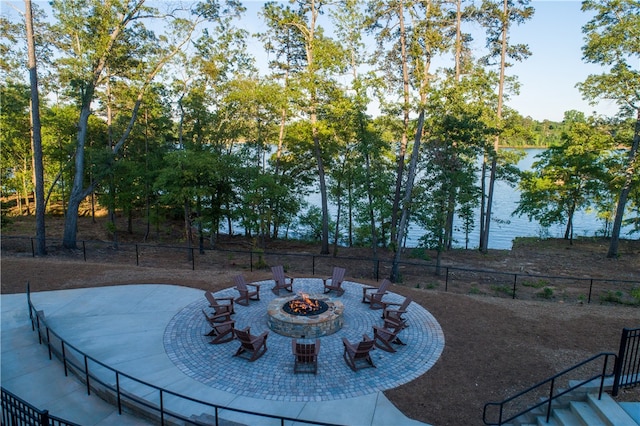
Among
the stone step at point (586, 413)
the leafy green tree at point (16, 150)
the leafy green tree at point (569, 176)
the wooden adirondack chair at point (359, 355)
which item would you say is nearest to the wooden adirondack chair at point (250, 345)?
the wooden adirondack chair at point (359, 355)

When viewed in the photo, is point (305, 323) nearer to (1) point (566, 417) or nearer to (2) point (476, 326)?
A: (2) point (476, 326)

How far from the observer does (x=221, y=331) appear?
31.3 ft

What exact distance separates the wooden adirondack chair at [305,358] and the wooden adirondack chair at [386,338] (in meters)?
1.71

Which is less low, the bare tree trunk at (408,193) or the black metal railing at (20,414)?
the bare tree trunk at (408,193)

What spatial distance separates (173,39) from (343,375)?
1934cm

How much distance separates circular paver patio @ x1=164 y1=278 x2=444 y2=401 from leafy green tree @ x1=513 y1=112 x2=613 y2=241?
16667mm

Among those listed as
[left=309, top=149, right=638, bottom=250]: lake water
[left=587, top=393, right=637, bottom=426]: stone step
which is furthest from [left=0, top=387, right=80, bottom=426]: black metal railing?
[left=309, top=149, right=638, bottom=250]: lake water

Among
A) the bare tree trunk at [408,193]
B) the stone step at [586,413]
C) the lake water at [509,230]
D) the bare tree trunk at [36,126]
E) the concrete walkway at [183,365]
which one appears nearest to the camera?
the stone step at [586,413]

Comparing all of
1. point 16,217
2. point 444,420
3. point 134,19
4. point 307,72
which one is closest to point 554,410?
point 444,420

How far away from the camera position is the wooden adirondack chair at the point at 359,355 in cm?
816

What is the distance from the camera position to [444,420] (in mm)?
6598

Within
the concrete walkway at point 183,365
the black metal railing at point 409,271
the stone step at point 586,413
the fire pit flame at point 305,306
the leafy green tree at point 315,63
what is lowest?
the concrete walkway at point 183,365

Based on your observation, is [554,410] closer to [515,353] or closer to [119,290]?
[515,353]

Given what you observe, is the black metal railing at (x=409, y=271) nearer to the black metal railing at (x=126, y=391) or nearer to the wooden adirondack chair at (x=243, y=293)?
the wooden adirondack chair at (x=243, y=293)
